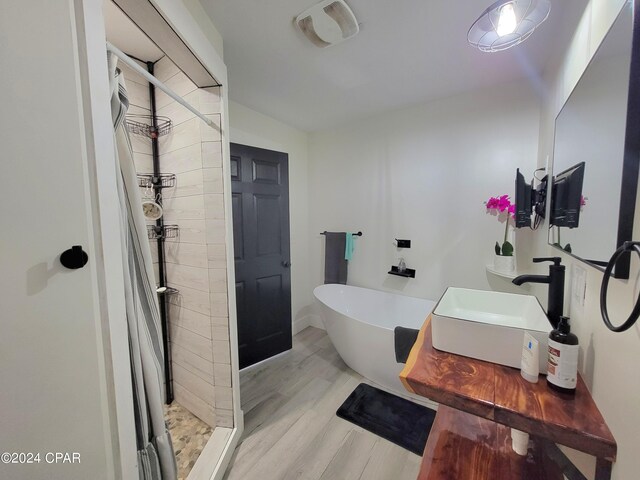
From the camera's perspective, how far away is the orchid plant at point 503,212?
5.95 ft

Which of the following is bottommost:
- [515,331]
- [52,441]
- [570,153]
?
[52,441]

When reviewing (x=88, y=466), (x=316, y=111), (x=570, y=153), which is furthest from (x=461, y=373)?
(x=316, y=111)

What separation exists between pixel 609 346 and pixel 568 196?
0.61 meters

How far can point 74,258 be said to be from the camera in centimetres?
59

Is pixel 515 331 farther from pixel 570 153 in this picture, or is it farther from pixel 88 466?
pixel 88 466

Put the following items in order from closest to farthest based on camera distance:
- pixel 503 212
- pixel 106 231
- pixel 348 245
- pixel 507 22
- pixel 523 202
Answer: pixel 106 231
pixel 507 22
pixel 523 202
pixel 503 212
pixel 348 245

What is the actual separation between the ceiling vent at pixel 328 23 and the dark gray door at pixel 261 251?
1.10 m

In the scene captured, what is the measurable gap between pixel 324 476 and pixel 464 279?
181cm

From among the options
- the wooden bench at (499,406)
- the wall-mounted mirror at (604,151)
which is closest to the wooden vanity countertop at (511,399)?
the wooden bench at (499,406)

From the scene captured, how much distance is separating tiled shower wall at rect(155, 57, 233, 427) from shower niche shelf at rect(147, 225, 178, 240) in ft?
0.15

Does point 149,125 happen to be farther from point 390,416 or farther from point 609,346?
point 390,416

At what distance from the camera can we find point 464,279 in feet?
7.18

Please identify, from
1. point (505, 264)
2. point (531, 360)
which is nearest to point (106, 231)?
point (531, 360)

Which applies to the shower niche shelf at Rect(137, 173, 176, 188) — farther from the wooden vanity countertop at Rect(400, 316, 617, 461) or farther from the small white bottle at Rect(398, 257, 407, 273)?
the small white bottle at Rect(398, 257, 407, 273)
